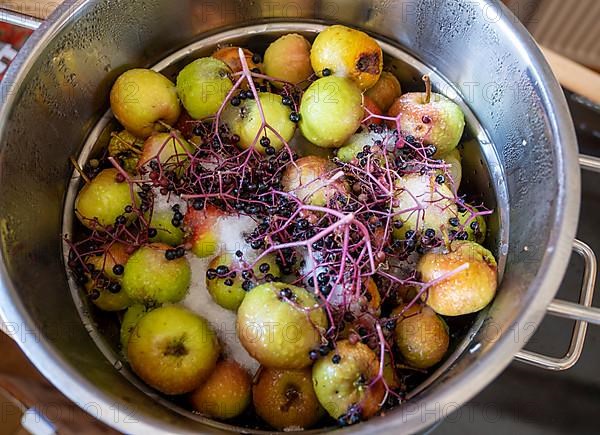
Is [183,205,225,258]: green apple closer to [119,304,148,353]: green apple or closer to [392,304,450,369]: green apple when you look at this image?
[119,304,148,353]: green apple

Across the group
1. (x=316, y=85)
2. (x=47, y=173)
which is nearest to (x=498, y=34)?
(x=316, y=85)

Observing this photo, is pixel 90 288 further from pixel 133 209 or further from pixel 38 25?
pixel 38 25

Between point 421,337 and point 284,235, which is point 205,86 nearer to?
point 284,235

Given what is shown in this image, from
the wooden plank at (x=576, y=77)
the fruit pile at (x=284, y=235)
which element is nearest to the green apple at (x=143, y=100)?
the fruit pile at (x=284, y=235)

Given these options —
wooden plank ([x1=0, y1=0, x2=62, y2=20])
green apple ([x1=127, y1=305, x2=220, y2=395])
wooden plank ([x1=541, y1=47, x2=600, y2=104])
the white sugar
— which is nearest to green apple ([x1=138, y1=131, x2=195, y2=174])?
the white sugar

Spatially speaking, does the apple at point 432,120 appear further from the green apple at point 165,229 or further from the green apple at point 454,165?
the green apple at point 165,229

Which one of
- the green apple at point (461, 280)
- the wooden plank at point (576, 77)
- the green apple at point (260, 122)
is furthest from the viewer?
the wooden plank at point (576, 77)
